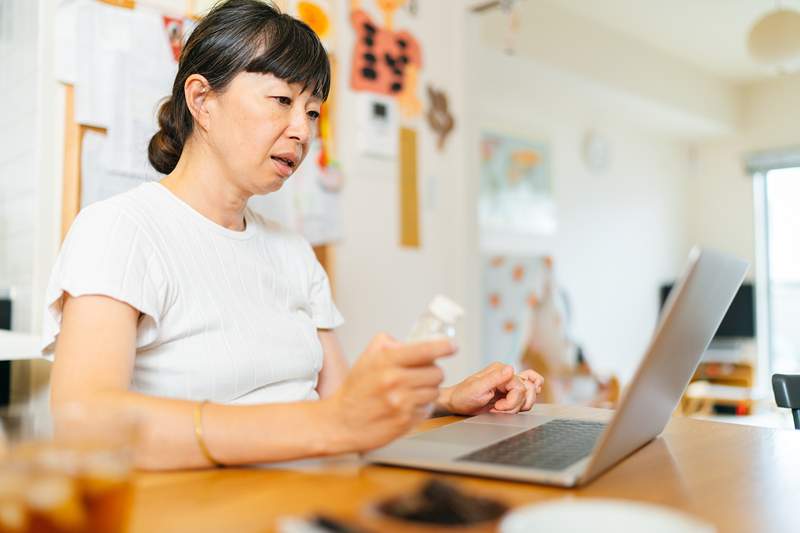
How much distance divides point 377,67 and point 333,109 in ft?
0.79

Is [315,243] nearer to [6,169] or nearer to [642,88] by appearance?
[6,169]

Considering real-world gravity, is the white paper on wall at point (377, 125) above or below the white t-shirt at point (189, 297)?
above

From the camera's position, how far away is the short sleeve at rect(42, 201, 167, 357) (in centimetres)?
89

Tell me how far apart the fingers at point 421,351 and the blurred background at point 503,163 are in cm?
112

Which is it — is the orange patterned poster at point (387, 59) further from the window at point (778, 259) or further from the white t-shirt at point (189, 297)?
the window at point (778, 259)

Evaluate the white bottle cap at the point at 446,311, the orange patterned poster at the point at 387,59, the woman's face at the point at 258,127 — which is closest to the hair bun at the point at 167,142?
the woman's face at the point at 258,127

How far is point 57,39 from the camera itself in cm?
160

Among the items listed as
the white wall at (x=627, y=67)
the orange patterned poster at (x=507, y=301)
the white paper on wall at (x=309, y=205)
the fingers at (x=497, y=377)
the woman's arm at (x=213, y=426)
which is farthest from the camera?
the white wall at (x=627, y=67)

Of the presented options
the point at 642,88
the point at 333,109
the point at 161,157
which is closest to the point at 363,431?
the point at 161,157

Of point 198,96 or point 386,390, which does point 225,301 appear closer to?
point 198,96

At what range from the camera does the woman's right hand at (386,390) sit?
646 mm

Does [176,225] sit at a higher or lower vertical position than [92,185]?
lower

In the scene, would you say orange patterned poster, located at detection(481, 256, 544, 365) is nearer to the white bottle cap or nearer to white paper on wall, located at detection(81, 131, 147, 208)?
white paper on wall, located at detection(81, 131, 147, 208)

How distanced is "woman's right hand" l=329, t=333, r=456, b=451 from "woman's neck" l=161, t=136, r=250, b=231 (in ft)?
1.83
